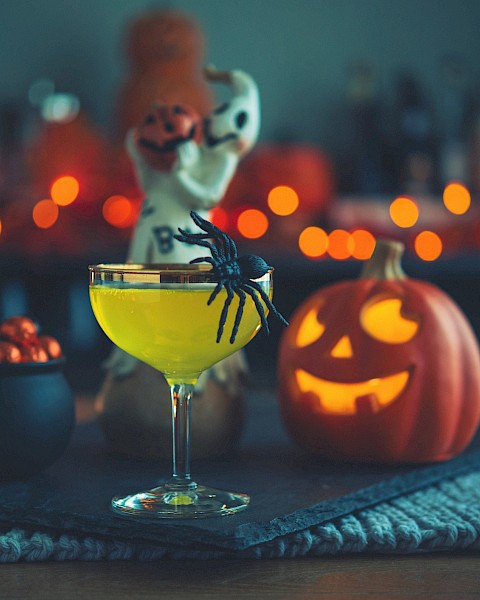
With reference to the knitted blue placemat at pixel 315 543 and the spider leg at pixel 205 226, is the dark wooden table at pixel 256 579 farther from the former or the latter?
the spider leg at pixel 205 226

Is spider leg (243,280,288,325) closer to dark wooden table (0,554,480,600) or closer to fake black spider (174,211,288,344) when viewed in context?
fake black spider (174,211,288,344)

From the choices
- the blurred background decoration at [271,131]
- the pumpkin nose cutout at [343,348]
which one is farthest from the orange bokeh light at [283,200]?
the pumpkin nose cutout at [343,348]

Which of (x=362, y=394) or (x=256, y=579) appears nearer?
(x=256, y=579)

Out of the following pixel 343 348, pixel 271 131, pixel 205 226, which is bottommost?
pixel 343 348

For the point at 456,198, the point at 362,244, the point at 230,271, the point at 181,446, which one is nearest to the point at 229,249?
the point at 230,271

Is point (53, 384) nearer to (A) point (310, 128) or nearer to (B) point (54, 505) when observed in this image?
(B) point (54, 505)

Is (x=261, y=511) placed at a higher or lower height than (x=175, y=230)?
lower

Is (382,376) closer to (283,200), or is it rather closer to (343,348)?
(343,348)
